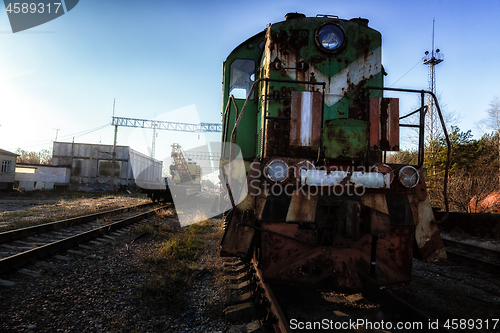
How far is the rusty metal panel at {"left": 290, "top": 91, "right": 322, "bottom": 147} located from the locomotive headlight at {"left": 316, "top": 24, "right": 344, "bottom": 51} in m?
1.08

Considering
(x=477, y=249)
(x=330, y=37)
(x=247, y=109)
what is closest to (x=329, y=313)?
(x=247, y=109)

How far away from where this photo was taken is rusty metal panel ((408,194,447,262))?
2959 millimetres

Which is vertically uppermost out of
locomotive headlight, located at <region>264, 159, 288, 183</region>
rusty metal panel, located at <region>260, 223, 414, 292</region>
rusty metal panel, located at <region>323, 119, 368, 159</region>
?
rusty metal panel, located at <region>323, 119, 368, 159</region>

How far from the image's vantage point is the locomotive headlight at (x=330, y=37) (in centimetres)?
387

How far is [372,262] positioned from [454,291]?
194 centimetres

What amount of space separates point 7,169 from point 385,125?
26.0m

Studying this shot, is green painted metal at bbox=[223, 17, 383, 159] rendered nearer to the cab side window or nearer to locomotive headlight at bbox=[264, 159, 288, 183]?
locomotive headlight at bbox=[264, 159, 288, 183]

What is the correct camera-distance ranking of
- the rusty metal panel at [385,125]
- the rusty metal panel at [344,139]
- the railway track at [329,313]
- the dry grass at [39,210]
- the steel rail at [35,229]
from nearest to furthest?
the railway track at [329,313], the rusty metal panel at [385,125], the rusty metal panel at [344,139], the steel rail at [35,229], the dry grass at [39,210]

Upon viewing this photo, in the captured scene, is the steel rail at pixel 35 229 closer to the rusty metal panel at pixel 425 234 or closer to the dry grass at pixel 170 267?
the dry grass at pixel 170 267

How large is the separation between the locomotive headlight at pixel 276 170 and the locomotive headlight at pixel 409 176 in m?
1.28

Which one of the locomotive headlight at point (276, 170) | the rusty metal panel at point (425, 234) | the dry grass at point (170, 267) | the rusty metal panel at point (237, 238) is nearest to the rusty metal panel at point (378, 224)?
the rusty metal panel at point (425, 234)

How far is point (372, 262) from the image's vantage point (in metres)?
2.68

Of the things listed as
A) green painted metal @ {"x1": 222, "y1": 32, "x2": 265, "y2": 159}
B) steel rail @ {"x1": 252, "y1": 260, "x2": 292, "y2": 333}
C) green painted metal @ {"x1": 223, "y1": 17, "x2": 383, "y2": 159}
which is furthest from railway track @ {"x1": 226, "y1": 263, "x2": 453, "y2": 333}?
green painted metal @ {"x1": 222, "y1": 32, "x2": 265, "y2": 159}

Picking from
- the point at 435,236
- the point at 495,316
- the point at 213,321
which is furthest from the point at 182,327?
the point at 495,316
